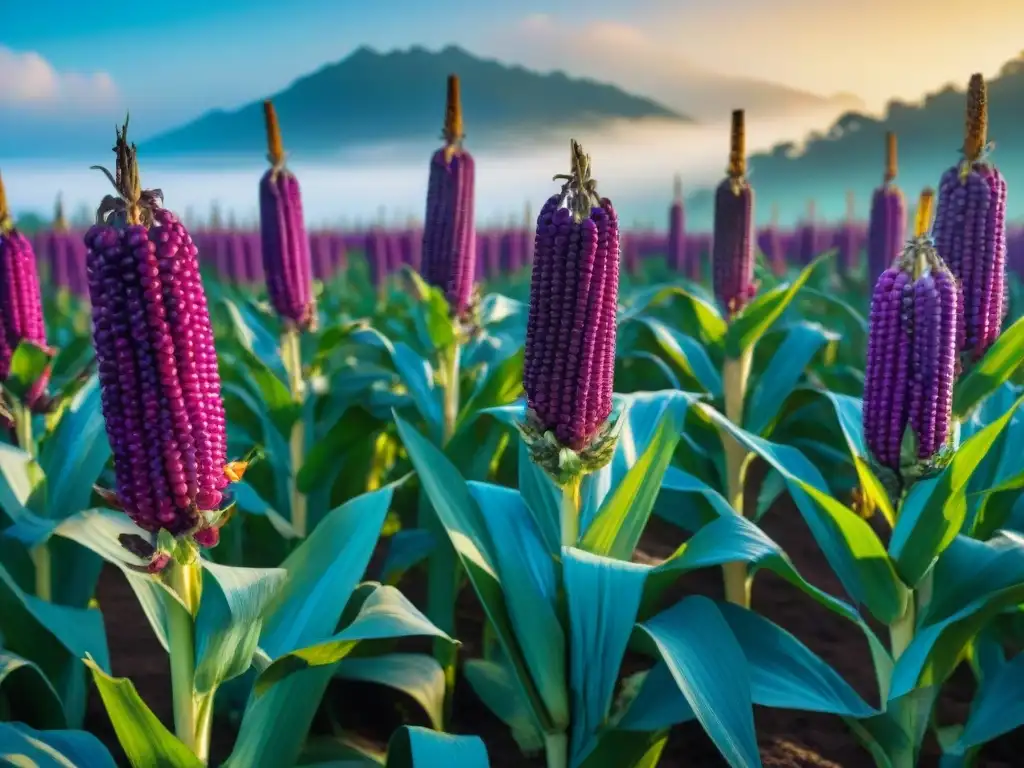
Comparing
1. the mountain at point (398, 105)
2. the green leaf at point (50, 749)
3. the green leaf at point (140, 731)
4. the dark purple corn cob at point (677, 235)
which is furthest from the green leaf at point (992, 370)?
the mountain at point (398, 105)

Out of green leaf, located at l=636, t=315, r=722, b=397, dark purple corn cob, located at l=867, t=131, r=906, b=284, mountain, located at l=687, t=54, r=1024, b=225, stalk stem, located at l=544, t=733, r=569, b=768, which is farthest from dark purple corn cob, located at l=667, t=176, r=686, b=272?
mountain, located at l=687, t=54, r=1024, b=225

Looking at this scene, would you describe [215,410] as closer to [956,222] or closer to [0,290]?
[0,290]

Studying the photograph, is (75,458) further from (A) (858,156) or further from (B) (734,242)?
(A) (858,156)

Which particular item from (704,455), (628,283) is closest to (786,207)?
(628,283)

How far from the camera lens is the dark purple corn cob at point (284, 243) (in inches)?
203

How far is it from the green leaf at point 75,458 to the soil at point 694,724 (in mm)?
917

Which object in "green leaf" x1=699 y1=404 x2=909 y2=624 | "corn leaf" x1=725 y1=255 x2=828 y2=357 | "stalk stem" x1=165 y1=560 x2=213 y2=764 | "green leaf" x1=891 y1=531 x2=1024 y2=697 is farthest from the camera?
"corn leaf" x1=725 y1=255 x2=828 y2=357

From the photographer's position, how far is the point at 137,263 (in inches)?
86.1

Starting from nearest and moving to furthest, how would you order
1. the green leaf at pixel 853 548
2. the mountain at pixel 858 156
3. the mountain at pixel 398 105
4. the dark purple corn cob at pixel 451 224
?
the green leaf at pixel 853 548 < the dark purple corn cob at pixel 451 224 < the mountain at pixel 858 156 < the mountain at pixel 398 105

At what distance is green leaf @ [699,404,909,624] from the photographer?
278 centimetres

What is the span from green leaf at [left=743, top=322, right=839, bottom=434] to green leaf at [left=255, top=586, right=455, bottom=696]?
8.89 ft

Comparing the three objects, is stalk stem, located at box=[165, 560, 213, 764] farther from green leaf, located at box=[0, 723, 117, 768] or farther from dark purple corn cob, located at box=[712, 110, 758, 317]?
dark purple corn cob, located at box=[712, 110, 758, 317]

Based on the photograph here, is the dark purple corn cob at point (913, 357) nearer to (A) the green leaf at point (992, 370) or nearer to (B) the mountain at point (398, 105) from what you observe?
(A) the green leaf at point (992, 370)

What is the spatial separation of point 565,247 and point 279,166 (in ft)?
10.1
